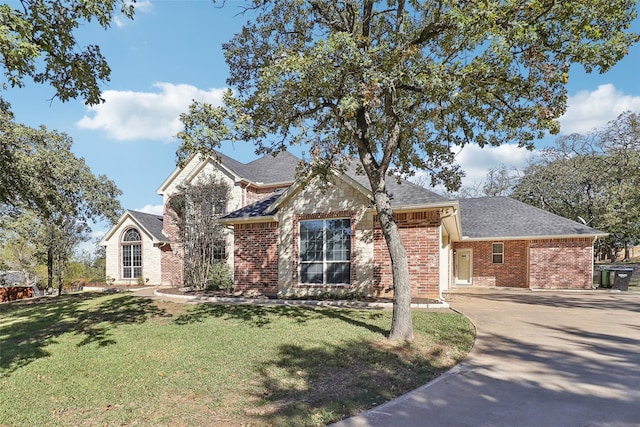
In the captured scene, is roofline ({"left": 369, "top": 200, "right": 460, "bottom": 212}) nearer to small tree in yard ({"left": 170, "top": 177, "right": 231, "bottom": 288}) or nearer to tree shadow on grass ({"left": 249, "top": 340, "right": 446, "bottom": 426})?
tree shadow on grass ({"left": 249, "top": 340, "right": 446, "bottom": 426})

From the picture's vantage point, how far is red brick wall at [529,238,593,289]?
1760cm

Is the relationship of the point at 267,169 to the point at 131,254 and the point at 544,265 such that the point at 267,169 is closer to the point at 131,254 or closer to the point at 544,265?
the point at 131,254

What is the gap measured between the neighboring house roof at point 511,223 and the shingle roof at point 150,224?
18.5m

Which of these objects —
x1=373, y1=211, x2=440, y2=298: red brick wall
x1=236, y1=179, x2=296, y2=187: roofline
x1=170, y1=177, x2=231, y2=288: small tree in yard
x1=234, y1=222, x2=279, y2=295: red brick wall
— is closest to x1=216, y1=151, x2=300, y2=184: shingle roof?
x1=236, y1=179, x2=296, y2=187: roofline

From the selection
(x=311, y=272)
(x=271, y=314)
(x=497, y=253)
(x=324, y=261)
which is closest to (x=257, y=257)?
(x=311, y=272)

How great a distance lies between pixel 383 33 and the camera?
8570mm

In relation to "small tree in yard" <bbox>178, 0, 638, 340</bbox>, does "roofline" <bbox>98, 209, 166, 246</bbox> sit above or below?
below

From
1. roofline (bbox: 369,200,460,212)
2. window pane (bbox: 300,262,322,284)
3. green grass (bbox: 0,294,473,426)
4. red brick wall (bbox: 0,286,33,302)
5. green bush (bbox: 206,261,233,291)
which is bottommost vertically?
red brick wall (bbox: 0,286,33,302)

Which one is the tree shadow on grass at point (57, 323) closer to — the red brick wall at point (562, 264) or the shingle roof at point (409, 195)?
the shingle roof at point (409, 195)

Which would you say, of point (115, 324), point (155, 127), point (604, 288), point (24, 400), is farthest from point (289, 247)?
point (604, 288)

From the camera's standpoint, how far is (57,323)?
9.60 m

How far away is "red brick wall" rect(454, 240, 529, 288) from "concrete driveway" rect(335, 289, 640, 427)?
1058 cm

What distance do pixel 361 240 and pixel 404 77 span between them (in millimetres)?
7003

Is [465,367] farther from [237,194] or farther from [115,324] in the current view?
[237,194]
